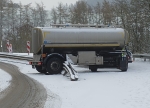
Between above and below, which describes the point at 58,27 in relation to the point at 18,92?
above

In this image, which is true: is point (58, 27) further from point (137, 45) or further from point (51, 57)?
point (137, 45)

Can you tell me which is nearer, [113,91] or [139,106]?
[139,106]

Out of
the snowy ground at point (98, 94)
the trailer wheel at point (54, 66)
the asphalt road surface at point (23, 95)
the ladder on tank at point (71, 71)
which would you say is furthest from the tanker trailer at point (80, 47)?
the snowy ground at point (98, 94)

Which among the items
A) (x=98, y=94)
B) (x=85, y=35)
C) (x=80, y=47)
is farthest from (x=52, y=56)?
(x=98, y=94)

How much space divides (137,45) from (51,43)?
17230mm

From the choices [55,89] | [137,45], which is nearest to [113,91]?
[55,89]

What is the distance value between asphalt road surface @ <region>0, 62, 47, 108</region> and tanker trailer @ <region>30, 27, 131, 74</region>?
135 inches

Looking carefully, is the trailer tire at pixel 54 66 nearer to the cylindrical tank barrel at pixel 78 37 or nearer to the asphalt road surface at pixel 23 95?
the cylindrical tank barrel at pixel 78 37

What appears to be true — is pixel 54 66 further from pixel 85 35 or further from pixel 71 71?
pixel 85 35

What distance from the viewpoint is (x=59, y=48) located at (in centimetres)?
1742

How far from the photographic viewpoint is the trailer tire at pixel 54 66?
17.1 metres

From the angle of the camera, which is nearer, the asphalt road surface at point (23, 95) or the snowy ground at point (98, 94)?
the snowy ground at point (98, 94)

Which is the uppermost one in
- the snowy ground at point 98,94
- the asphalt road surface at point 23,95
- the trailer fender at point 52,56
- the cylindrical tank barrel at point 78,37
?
the cylindrical tank barrel at point 78,37

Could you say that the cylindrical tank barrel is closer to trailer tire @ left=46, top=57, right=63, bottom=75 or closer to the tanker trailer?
the tanker trailer
